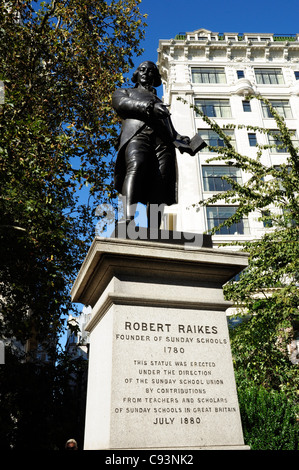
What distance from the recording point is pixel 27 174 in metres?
10.6

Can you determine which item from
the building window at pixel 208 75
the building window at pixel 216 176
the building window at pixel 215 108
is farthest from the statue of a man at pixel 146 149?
the building window at pixel 208 75

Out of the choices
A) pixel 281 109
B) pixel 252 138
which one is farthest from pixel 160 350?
pixel 281 109

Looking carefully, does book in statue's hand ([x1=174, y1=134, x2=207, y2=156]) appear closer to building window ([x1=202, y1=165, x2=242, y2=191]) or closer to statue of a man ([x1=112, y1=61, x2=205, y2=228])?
statue of a man ([x1=112, y1=61, x2=205, y2=228])

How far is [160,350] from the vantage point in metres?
3.46

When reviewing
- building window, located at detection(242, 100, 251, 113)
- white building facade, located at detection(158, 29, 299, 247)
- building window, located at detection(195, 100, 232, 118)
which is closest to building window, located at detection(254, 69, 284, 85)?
white building facade, located at detection(158, 29, 299, 247)

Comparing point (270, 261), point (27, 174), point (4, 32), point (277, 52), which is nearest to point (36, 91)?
point (4, 32)

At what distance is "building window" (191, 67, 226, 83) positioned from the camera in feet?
115

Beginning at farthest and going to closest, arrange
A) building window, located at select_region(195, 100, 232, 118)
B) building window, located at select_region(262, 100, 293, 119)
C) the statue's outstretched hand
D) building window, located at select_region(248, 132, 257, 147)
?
1. building window, located at select_region(262, 100, 293, 119)
2. building window, located at select_region(195, 100, 232, 118)
3. building window, located at select_region(248, 132, 257, 147)
4. the statue's outstretched hand

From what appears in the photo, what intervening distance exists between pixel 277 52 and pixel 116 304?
40148 mm

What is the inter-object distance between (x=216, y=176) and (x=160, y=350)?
28.1 metres

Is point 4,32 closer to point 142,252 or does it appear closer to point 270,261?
point 270,261

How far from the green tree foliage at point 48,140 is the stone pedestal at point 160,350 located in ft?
20.9

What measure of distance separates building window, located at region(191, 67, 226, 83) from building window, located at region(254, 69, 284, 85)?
3.39m

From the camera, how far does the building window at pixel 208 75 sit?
3516 cm
